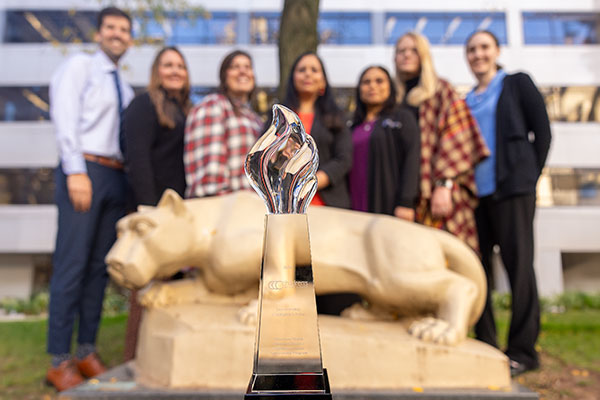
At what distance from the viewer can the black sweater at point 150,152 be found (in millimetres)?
3090

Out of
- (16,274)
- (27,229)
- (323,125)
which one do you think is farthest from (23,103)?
(323,125)

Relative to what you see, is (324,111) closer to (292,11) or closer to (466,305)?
(466,305)

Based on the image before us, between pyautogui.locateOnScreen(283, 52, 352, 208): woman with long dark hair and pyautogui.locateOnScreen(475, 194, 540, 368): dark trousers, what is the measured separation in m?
1.10

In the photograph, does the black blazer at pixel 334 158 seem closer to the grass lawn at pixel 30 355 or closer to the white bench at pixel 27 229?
the grass lawn at pixel 30 355

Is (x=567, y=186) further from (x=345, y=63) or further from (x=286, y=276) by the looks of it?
(x=286, y=276)

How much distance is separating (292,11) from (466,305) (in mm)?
3721

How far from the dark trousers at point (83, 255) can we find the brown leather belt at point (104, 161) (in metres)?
0.03

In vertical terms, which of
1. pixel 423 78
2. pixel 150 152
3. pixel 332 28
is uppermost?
pixel 332 28

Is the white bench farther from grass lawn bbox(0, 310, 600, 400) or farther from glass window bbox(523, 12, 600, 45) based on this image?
glass window bbox(523, 12, 600, 45)

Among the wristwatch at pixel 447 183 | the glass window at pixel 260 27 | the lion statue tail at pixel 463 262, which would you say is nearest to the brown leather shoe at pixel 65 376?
the lion statue tail at pixel 463 262

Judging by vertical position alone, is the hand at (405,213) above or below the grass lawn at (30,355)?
above

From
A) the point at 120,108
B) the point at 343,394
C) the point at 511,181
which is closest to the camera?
the point at 343,394

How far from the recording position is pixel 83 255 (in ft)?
10.0

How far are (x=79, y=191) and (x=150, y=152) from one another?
538 mm
